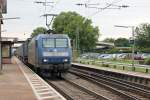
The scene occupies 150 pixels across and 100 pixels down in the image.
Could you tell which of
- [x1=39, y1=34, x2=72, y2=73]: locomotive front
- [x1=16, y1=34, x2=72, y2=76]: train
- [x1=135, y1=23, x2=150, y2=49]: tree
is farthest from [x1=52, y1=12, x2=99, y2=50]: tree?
[x1=39, y1=34, x2=72, y2=73]: locomotive front

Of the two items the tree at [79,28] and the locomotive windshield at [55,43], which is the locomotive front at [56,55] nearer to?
the locomotive windshield at [55,43]

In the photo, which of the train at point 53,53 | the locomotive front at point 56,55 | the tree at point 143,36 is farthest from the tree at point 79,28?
the locomotive front at point 56,55

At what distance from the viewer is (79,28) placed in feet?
389

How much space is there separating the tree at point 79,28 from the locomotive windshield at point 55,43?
8047 cm

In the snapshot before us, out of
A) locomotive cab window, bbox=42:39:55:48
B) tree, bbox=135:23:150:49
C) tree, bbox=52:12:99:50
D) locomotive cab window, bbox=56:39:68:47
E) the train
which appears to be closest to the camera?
A: the train

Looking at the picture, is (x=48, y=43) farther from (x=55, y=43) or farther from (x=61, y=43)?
(x=61, y=43)

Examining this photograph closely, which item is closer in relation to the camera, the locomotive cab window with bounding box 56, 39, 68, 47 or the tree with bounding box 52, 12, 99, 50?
the locomotive cab window with bounding box 56, 39, 68, 47

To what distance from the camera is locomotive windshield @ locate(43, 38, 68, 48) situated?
3384 cm

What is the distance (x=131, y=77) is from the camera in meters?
34.7

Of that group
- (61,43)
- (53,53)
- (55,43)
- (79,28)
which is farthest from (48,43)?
(79,28)

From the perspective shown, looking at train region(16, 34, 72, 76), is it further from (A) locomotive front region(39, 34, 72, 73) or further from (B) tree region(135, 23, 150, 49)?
(B) tree region(135, 23, 150, 49)

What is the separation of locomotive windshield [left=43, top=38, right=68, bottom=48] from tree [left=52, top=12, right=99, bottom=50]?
80.5m

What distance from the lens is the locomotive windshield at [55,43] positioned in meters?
33.8

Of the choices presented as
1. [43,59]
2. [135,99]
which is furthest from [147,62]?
[135,99]
